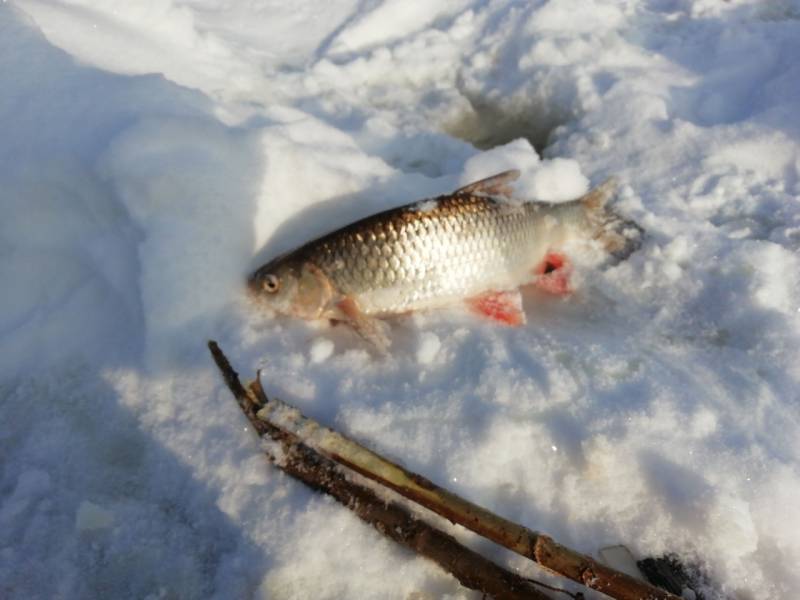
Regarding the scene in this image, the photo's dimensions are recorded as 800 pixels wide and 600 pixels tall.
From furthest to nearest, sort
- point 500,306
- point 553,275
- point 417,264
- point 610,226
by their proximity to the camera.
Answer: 1. point 610,226
2. point 553,275
3. point 500,306
4. point 417,264

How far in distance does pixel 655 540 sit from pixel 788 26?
4.23m

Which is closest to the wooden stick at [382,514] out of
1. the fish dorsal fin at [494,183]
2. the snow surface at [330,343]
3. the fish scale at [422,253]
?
the snow surface at [330,343]

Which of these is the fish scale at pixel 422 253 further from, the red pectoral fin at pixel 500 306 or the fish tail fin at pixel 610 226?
the fish tail fin at pixel 610 226

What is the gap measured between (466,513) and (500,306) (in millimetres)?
1225

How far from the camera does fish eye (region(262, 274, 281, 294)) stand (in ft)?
7.48

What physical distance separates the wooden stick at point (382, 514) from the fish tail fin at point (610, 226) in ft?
6.05

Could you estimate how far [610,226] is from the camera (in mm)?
2943

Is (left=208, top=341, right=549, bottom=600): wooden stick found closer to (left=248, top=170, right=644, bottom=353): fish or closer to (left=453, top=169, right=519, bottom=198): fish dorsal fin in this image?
(left=248, top=170, right=644, bottom=353): fish

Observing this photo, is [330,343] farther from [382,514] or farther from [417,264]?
[382,514]

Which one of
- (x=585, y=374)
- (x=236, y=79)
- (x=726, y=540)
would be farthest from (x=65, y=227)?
(x=726, y=540)

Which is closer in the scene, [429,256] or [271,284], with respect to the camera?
[271,284]

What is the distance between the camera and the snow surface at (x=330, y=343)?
1.72 metres

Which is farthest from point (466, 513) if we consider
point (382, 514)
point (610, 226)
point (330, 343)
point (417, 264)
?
point (610, 226)

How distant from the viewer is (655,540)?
172 cm
